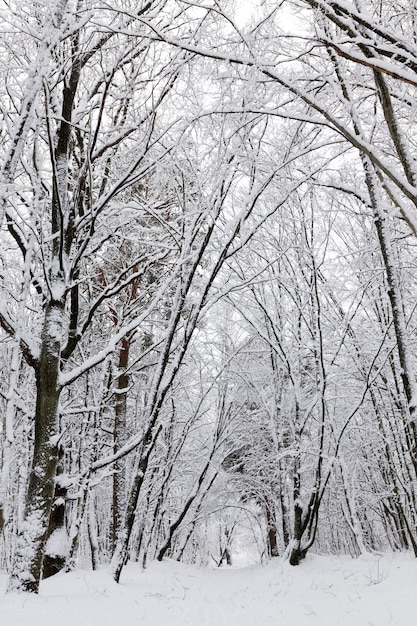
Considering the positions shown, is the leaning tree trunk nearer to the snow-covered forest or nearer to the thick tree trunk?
the snow-covered forest

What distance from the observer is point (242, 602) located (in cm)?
719

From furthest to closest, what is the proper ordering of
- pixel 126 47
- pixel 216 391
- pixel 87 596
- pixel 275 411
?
pixel 216 391
pixel 275 411
pixel 126 47
pixel 87 596

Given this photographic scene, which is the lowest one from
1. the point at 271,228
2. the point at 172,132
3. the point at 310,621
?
the point at 310,621

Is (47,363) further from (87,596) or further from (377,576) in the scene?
(377,576)

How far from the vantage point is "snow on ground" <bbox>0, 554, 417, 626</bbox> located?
11.3 feet

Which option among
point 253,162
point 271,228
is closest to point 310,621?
point 253,162

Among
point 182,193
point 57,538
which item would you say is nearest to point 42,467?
point 57,538

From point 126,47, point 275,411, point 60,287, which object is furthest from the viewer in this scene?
point 275,411

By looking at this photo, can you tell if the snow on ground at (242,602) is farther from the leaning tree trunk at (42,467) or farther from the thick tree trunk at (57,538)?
the thick tree trunk at (57,538)

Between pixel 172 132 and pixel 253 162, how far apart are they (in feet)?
4.13

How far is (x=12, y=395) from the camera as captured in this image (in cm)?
484

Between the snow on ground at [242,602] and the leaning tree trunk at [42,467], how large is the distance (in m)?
0.22

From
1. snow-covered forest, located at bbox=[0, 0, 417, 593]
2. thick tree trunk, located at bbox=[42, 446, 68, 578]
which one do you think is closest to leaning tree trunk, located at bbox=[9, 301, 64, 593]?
snow-covered forest, located at bbox=[0, 0, 417, 593]

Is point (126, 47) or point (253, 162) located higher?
point (126, 47)
